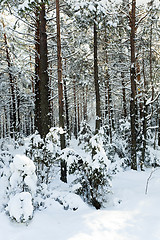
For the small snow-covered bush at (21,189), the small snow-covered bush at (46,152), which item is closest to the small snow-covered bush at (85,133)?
the small snow-covered bush at (46,152)

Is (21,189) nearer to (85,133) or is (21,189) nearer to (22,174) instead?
(22,174)

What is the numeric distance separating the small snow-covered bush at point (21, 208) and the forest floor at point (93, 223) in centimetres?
17

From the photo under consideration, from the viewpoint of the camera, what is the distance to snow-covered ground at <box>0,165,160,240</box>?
3.17 m

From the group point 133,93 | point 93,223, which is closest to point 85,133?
point 133,93

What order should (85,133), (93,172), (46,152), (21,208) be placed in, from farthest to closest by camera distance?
1. (85,133)
2. (46,152)
3. (93,172)
4. (21,208)

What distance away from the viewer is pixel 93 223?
138 inches

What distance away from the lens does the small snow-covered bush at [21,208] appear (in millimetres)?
3364

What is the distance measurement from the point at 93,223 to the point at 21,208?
132 centimetres

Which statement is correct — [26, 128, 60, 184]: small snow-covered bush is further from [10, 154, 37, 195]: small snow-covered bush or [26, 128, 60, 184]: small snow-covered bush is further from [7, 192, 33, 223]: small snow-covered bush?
[7, 192, 33, 223]: small snow-covered bush

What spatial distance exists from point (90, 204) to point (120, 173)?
357cm

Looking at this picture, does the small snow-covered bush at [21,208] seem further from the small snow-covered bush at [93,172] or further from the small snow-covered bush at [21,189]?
the small snow-covered bush at [93,172]

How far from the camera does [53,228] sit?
3.46m

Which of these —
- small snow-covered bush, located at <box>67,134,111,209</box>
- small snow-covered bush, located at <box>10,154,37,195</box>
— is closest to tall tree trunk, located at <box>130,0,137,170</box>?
small snow-covered bush, located at <box>67,134,111,209</box>

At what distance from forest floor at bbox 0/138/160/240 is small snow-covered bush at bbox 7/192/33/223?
0.17 meters
